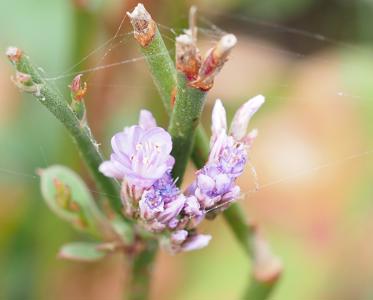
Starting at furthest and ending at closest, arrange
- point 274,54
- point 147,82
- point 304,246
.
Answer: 1. point 274,54
2. point 304,246
3. point 147,82

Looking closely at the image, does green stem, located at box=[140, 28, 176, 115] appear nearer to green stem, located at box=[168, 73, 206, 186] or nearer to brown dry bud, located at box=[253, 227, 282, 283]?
green stem, located at box=[168, 73, 206, 186]

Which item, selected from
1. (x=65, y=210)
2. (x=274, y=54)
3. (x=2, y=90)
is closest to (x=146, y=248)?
(x=65, y=210)

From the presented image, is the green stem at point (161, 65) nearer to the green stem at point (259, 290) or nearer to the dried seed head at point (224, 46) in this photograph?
the dried seed head at point (224, 46)

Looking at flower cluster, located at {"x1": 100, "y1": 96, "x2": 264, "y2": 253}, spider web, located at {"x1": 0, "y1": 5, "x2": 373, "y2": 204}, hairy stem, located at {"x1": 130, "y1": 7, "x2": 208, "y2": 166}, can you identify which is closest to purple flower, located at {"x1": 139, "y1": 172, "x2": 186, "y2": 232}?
flower cluster, located at {"x1": 100, "y1": 96, "x2": 264, "y2": 253}

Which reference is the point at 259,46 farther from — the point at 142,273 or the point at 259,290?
the point at 142,273

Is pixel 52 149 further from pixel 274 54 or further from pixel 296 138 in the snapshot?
pixel 274 54
